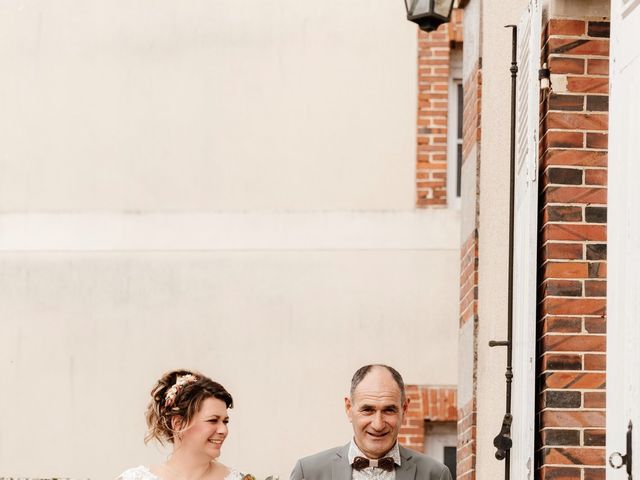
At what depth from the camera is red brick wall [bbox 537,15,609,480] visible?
6688 millimetres

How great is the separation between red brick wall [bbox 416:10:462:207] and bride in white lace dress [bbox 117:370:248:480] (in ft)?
30.4

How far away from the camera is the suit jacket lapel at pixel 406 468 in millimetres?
5578

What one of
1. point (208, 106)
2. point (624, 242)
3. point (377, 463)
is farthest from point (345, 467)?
point (208, 106)

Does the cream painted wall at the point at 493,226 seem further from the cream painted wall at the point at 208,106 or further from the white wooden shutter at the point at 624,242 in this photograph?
the cream painted wall at the point at 208,106

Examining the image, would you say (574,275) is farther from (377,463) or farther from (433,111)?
(433,111)

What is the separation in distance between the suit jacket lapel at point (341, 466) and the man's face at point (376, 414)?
18cm

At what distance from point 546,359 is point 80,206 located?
9671 millimetres

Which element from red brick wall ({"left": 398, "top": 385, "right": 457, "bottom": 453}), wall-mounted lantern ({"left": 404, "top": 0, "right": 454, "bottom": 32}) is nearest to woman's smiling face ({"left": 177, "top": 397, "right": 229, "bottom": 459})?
wall-mounted lantern ({"left": 404, "top": 0, "right": 454, "bottom": 32})

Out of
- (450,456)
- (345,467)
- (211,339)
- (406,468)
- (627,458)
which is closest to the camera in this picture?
(627,458)

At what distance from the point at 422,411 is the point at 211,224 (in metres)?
2.84

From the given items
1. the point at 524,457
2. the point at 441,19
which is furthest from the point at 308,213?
the point at 524,457

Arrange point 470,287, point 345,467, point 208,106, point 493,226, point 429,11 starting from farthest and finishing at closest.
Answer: point 208,106
point 470,287
point 493,226
point 429,11
point 345,467

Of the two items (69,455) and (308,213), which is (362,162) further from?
(69,455)

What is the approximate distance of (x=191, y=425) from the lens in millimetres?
6082
